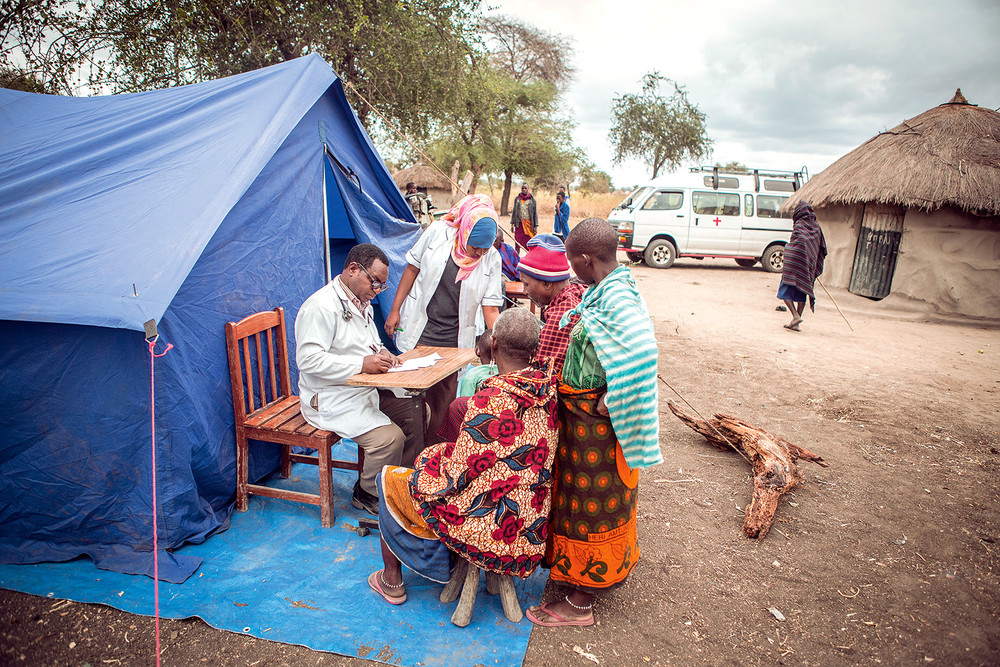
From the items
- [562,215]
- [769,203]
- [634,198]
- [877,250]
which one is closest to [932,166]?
[877,250]

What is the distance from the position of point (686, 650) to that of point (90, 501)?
2856mm

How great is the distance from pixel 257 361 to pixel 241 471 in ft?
2.15

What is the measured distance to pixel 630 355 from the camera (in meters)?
2.03

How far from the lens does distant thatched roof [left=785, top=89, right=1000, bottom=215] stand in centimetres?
845

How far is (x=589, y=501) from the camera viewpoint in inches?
92.3

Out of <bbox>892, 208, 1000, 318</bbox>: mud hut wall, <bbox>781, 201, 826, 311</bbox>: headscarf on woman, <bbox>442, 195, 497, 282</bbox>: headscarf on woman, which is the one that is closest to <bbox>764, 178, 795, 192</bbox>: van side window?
<bbox>892, 208, 1000, 318</bbox>: mud hut wall

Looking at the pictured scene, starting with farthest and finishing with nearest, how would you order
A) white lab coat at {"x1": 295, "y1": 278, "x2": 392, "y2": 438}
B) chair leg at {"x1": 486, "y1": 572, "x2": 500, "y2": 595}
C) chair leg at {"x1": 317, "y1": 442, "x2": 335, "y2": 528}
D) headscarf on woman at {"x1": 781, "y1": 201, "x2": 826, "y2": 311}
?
headscarf on woman at {"x1": 781, "y1": 201, "x2": 826, "y2": 311} → chair leg at {"x1": 317, "y1": 442, "x2": 335, "y2": 528} → white lab coat at {"x1": 295, "y1": 278, "x2": 392, "y2": 438} → chair leg at {"x1": 486, "y1": 572, "x2": 500, "y2": 595}

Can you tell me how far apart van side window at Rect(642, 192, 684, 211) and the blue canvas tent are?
10.3 m

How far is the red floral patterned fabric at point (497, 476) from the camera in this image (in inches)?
83.4

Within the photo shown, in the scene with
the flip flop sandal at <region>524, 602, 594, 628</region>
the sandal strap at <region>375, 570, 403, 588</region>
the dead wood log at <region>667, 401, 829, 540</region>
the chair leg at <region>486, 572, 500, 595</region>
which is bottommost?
the flip flop sandal at <region>524, 602, 594, 628</region>

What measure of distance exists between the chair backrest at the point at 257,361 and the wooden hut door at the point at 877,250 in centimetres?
1001

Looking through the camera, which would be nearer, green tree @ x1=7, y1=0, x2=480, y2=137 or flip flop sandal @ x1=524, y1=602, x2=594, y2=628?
flip flop sandal @ x1=524, y1=602, x2=594, y2=628

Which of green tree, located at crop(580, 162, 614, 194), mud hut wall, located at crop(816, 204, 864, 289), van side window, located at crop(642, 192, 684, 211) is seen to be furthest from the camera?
green tree, located at crop(580, 162, 614, 194)

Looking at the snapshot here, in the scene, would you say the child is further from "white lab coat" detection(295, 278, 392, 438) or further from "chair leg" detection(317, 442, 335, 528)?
"chair leg" detection(317, 442, 335, 528)
